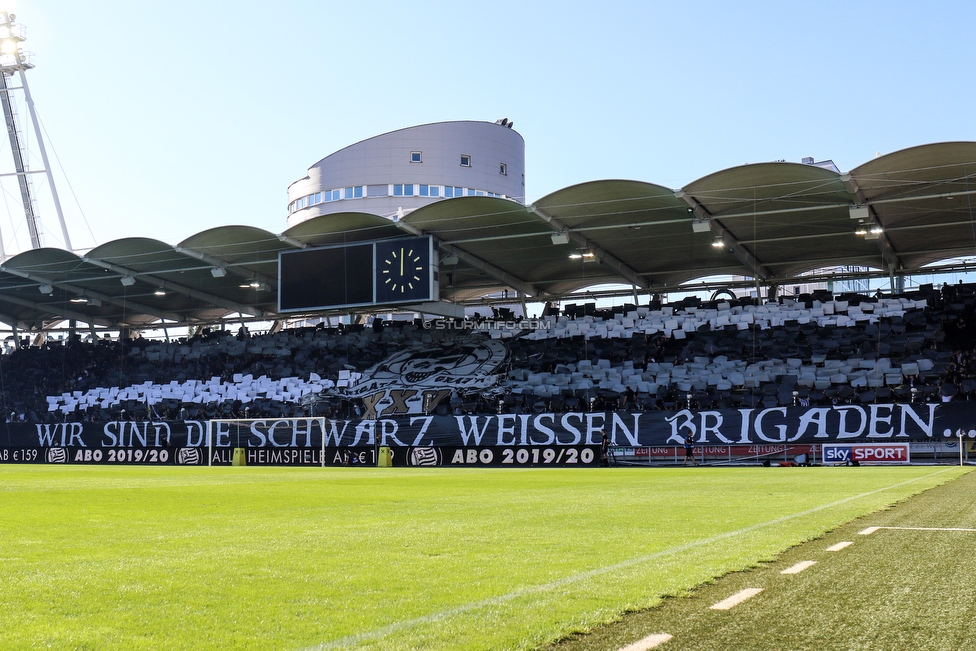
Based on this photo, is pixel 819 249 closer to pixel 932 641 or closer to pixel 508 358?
pixel 508 358

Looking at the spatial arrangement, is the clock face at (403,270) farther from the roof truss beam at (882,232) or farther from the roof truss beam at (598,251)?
the roof truss beam at (882,232)

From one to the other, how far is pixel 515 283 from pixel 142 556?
1583 inches

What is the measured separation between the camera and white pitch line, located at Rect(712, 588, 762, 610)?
4.49 meters

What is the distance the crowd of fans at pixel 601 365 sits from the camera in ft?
114

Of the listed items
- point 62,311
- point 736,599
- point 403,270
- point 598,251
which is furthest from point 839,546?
point 62,311

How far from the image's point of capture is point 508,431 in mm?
34688

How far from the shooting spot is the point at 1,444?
42062 mm

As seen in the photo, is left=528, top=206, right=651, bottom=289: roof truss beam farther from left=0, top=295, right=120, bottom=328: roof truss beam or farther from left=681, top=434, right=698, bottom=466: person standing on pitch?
left=0, top=295, right=120, bottom=328: roof truss beam

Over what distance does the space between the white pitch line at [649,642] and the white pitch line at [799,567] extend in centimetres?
201

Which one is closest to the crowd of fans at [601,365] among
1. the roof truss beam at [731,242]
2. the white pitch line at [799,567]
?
the roof truss beam at [731,242]

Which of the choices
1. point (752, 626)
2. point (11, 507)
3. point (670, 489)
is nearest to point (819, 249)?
point (670, 489)

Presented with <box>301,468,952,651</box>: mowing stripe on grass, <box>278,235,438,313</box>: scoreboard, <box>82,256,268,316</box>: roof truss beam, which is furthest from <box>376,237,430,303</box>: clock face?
<box>301,468,952,651</box>: mowing stripe on grass

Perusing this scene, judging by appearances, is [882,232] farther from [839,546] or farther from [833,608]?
[833,608]

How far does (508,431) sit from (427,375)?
7666 millimetres
